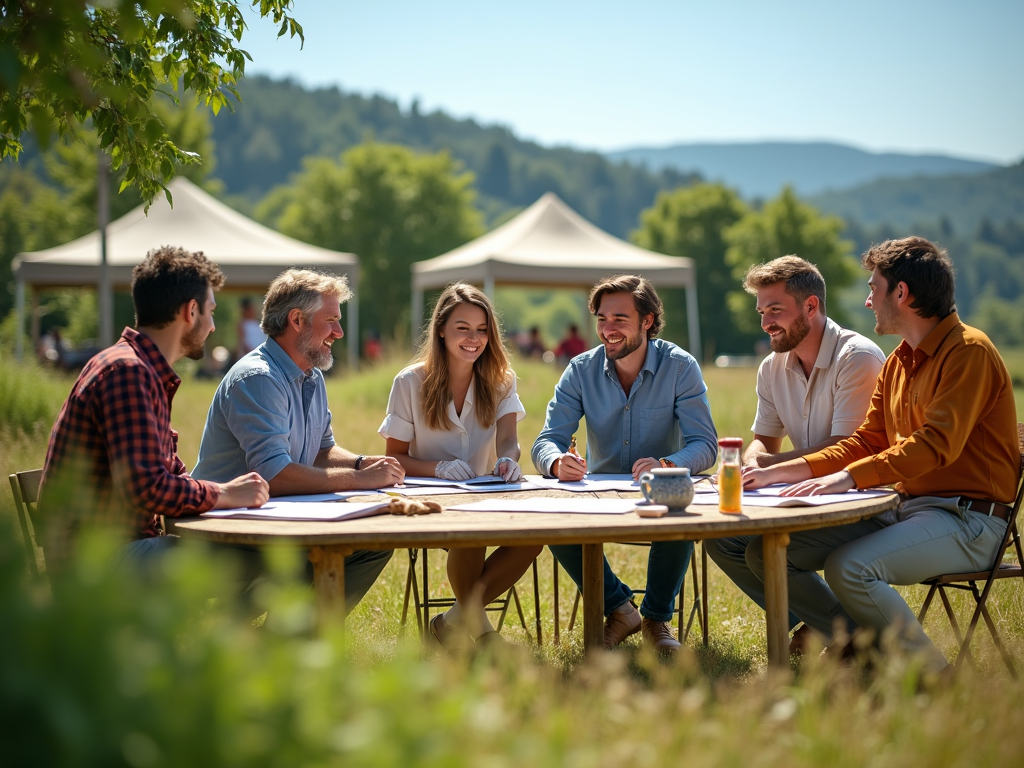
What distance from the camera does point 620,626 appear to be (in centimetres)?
424

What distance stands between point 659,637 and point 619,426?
0.94m

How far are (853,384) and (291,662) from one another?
318 cm

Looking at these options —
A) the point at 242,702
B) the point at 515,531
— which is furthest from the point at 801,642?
the point at 242,702

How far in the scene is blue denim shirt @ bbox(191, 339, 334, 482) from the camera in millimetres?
3453

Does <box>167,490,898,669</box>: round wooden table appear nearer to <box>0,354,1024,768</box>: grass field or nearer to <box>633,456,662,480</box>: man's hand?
<box>0,354,1024,768</box>: grass field

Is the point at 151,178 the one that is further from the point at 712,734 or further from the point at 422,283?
the point at 422,283

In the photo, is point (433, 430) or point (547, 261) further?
point (547, 261)

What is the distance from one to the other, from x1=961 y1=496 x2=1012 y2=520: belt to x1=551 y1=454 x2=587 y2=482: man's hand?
1.37m

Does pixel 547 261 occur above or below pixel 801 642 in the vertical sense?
above

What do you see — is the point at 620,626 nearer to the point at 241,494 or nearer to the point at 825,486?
the point at 825,486

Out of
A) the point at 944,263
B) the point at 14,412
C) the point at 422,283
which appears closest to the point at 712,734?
the point at 944,263

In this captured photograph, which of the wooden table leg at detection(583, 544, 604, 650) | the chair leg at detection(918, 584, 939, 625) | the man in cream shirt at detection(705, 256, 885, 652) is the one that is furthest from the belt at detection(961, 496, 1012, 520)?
the wooden table leg at detection(583, 544, 604, 650)

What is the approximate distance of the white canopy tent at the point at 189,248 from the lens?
16484 millimetres

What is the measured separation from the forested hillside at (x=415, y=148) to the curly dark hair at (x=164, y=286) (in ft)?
437
